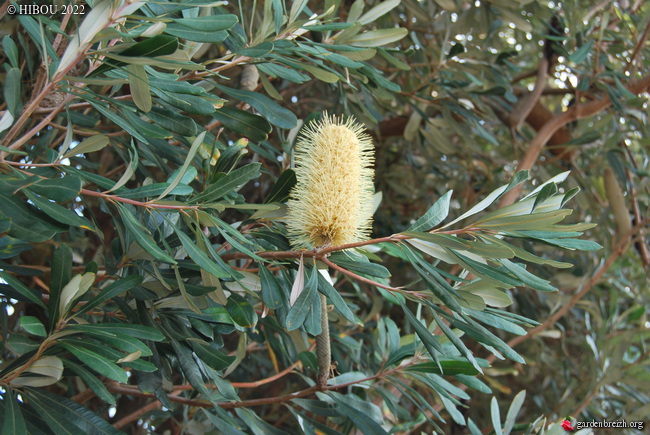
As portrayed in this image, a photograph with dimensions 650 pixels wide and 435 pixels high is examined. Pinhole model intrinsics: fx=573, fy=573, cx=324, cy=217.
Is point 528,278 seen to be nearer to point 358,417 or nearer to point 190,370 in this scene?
point 358,417

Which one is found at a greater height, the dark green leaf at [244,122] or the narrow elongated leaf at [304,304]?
the dark green leaf at [244,122]

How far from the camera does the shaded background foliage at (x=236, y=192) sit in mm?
865

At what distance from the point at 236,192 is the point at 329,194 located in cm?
17

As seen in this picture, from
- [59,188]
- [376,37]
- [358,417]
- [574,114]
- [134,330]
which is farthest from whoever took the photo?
[574,114]

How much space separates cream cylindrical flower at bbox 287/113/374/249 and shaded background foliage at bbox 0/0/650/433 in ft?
0.19

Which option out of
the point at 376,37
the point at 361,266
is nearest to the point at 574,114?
the point at 376,37

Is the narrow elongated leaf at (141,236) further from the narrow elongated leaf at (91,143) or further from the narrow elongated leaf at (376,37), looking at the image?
the narrow elongated leaf at (376,37)

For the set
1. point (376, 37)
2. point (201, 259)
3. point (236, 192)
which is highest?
point (376, 37)

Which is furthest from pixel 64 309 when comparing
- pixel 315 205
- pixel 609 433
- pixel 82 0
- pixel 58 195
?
pixel 609 433

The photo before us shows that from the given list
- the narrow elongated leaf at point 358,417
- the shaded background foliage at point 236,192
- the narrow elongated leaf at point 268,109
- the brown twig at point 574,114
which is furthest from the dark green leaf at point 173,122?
the brown twig at point 574,114

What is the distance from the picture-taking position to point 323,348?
1.04 m

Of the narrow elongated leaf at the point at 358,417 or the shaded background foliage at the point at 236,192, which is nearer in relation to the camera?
the shaded background foliage at the point at 236,192

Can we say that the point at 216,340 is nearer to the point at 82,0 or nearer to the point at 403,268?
the point at 82,0

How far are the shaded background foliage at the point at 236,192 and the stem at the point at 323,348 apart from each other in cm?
6
